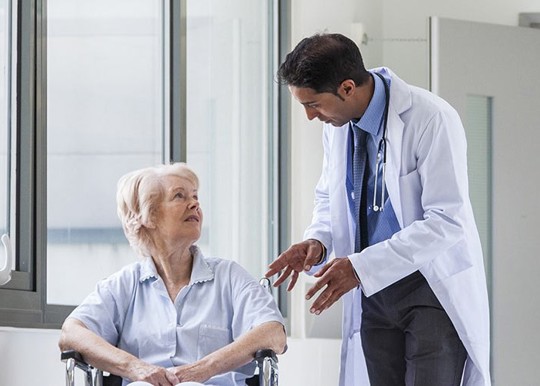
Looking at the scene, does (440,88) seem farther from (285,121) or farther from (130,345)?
(130,345)

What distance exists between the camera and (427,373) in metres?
2.76

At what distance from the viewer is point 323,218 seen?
3.09 m

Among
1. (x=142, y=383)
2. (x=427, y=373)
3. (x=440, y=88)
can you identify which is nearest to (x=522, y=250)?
(x=440, y=88)

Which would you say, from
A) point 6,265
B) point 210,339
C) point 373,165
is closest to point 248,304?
point 210,339

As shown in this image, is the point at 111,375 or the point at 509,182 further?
the point at 509,182

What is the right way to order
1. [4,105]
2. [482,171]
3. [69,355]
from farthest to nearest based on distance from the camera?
[482,171]
[4,105]
[69,355]

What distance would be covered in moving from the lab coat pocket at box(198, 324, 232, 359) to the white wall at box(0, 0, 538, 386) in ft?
2.20

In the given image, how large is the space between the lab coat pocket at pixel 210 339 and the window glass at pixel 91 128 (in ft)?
2.68

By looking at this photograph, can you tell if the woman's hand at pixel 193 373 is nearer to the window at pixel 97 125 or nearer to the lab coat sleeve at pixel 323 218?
the lab coat sleeve at pixel 323 218

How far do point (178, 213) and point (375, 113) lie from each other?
562mm

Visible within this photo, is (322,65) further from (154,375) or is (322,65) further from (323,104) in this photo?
(154,375)

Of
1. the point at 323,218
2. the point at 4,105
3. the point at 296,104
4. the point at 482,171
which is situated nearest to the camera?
the point at 323,218

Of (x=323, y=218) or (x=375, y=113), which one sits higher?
(x=375, y=113)

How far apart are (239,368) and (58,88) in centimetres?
113
